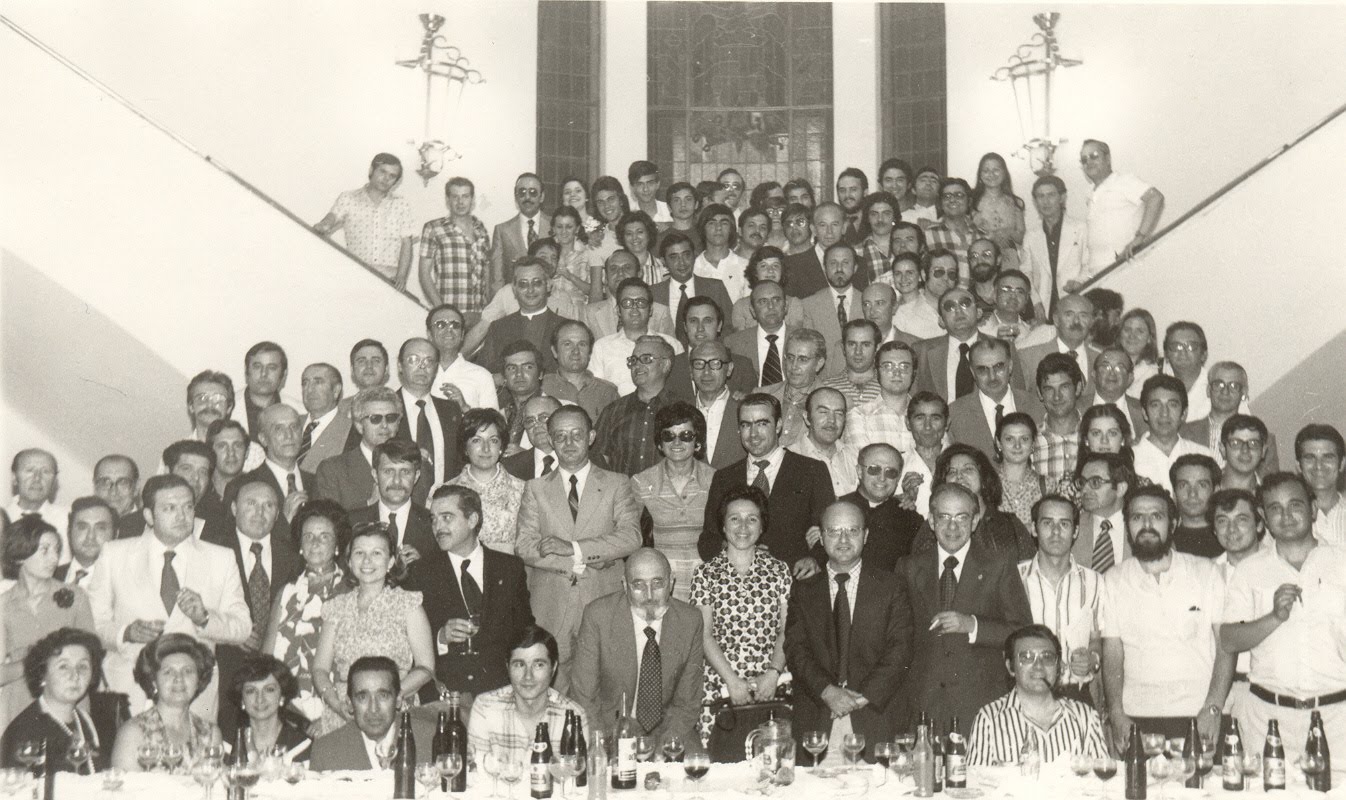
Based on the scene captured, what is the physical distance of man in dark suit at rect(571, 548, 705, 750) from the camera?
19.2 ft

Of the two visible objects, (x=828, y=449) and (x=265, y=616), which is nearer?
(x=265, y=616)

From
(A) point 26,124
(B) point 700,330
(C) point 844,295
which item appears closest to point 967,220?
(C) point 844,295

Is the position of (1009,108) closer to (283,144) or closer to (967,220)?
(967,220)

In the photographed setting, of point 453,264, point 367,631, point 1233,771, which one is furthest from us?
point 453,264

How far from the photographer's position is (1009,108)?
1230 cm

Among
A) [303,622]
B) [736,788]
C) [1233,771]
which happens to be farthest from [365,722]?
[1233,771]

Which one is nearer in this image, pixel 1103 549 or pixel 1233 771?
pixel 1233 771

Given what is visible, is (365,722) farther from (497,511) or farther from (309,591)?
(497,511)

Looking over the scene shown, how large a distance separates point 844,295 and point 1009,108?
4.85 metres

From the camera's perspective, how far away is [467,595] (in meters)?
6.02

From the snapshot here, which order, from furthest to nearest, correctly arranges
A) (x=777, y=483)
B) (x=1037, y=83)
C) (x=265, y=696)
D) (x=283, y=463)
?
(x=1037, y=83) → (x=283, y=463) → (x=777, y=483) → (x=265, y=696)

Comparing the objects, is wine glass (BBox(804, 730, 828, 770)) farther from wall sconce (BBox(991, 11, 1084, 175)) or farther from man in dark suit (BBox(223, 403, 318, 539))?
wall sconce (BBox(991, 11, 1084, 175))

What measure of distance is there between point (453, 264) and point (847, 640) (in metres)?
4.35

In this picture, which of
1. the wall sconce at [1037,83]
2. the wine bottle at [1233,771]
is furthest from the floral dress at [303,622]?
the wall sconce at [1037,83]
